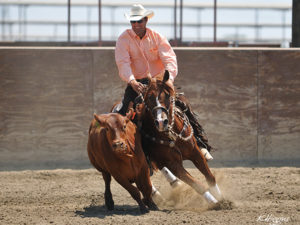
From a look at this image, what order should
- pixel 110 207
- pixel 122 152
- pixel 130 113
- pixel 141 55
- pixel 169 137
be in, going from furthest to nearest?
pixel 141 55, pixel 110 207, pixel 169 137, pixel 130 113, pixel 122 152

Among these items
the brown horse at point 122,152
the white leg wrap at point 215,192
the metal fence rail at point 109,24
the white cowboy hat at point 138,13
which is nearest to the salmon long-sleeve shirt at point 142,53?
the white cowboy hat at point 138,13

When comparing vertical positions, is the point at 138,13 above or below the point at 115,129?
above

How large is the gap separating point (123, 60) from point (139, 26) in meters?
0.43

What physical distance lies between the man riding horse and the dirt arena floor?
712 mm

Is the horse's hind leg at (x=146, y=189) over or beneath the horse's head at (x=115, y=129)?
beneath

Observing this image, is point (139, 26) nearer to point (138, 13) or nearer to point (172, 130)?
point (138, 13)

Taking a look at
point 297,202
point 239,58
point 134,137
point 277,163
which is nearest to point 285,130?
point 277,163

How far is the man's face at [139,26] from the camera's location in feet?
20.0

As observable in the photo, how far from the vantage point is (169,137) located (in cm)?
576

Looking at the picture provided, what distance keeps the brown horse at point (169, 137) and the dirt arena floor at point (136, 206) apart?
0.36 m

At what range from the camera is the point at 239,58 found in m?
8.99

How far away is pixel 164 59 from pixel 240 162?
3.38m

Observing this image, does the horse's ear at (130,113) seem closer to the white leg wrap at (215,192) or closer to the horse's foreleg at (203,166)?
the horse's foreleg at (203,166)

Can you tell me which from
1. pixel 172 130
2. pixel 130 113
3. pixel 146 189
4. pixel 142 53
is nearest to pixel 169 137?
pixel 172 130
